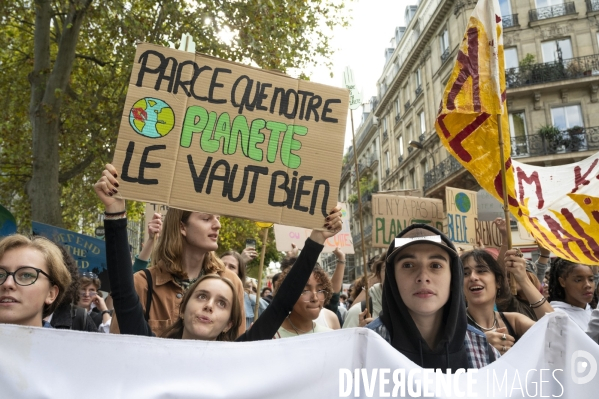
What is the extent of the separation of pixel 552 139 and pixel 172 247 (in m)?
22.4

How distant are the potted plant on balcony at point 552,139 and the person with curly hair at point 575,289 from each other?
19813 mm

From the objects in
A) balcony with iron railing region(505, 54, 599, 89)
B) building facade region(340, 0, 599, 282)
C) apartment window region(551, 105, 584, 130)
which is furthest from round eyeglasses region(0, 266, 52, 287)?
apartment window region(551, 105, 584, 130)

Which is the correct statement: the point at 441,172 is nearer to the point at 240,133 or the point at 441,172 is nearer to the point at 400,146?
the point at 400,146

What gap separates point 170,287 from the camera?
112 inches

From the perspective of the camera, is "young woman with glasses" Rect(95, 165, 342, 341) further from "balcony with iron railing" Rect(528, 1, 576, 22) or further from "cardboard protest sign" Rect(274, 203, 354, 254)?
"balcony with iron railing" Rect(528, 1, 576, 22)

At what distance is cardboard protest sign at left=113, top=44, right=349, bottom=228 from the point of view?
269 centimetres

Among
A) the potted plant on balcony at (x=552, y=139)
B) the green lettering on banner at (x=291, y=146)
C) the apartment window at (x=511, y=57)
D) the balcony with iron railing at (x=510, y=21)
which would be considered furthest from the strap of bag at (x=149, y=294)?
the balcony with iron railing at (x=510, y=21)

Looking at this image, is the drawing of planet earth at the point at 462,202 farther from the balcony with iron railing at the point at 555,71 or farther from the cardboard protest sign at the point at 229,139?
the balcony with iron railing at the point at 555,71

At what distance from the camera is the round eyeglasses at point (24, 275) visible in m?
2.24

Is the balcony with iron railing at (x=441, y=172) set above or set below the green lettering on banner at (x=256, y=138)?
above

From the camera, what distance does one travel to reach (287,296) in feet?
8.16

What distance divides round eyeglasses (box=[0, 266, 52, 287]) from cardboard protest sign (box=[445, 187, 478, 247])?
507 centimetres

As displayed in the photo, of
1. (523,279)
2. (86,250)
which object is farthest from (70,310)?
(86,250)

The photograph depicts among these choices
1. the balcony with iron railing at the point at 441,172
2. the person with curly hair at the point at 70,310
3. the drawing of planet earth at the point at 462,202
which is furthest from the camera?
the balcony with iron railing at the point at 441,172
